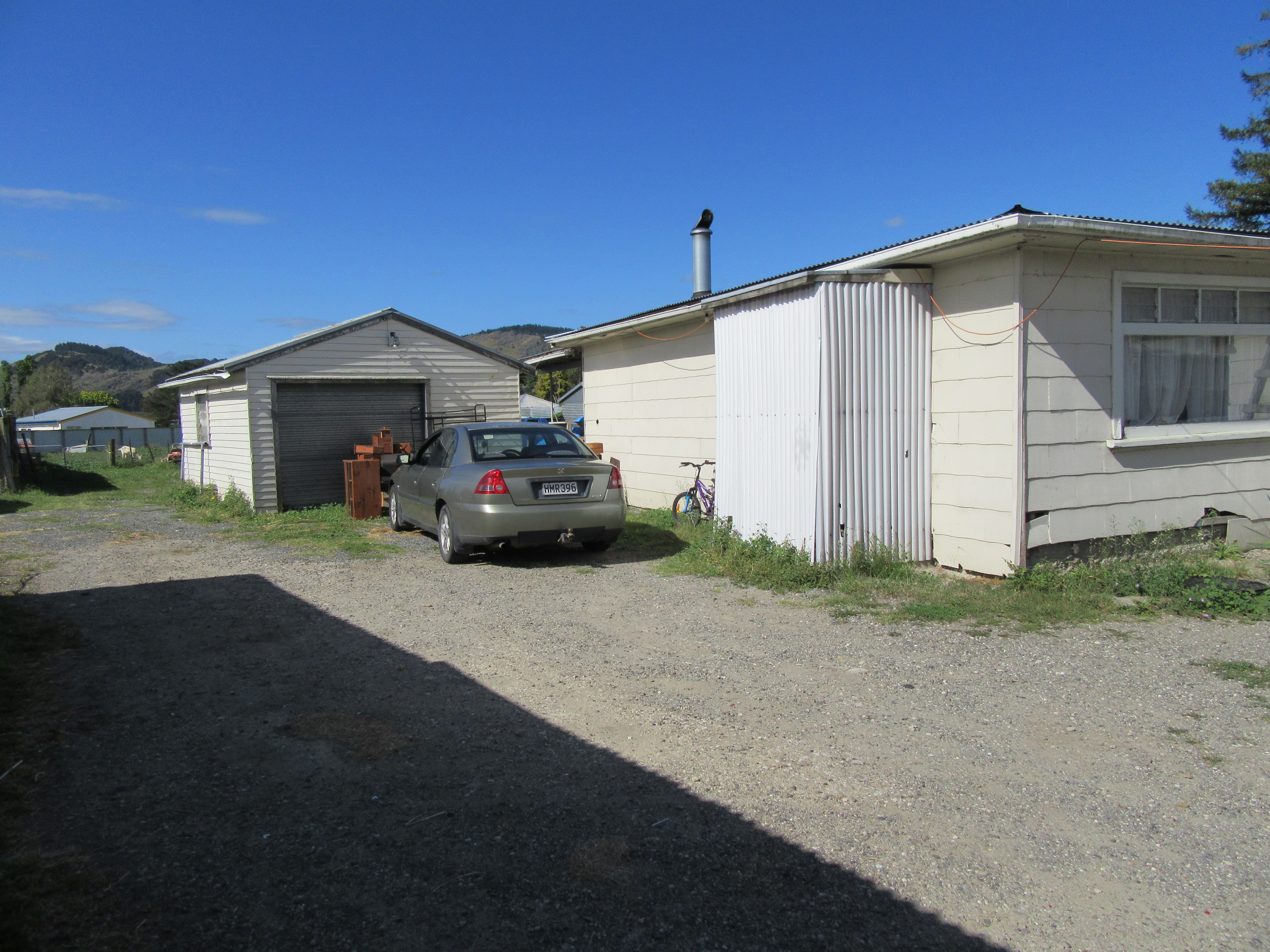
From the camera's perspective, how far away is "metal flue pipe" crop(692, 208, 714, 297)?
14.1m

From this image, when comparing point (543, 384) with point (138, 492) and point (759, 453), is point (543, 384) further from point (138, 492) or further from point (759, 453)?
point (759, 453)

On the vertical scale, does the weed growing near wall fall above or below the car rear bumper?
below

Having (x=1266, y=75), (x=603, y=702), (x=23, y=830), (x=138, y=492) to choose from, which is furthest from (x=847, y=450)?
(x=1266, y=75)

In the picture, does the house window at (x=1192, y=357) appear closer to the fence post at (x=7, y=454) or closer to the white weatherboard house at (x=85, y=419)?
the fence post at (x=7, y=454)

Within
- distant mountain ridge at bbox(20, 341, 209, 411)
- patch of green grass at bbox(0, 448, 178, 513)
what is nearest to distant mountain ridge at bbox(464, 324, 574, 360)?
distant mountain ridge at bbox(20, 341, 209, 411)

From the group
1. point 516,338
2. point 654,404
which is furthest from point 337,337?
point 516,338

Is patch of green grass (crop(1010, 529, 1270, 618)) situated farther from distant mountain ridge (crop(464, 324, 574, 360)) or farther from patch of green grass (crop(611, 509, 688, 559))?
distant mountain ridge (crop(464, 324, 574, 360))

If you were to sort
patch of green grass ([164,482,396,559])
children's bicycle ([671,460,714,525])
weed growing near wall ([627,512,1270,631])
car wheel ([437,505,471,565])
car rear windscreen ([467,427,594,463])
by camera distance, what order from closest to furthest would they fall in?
weed growing near wall ([627,512,1270,631]) < car wheel ([437,505,471,565]) < car rear windscreen ([467,427,594,463]) < patch of green grass ([164,482,396,559]) < children's bicycle ([671,460,714,525])

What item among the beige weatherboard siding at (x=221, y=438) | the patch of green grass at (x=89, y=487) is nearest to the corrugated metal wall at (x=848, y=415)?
the beige weatherboard siding at (x=221, y=438)

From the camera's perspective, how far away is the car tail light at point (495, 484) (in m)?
8.45

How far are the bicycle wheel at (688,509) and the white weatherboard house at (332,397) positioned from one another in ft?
19.1

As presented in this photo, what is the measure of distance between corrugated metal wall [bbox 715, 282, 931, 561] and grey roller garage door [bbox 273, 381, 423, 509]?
8.94 meters

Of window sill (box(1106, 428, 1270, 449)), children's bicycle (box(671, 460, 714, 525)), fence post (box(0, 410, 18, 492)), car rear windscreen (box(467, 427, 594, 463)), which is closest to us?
window sill (box(1106, 428, 1270, 449))

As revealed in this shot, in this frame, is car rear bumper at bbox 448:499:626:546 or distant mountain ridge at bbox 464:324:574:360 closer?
car rear bumper at bbox 448:499:626:546
